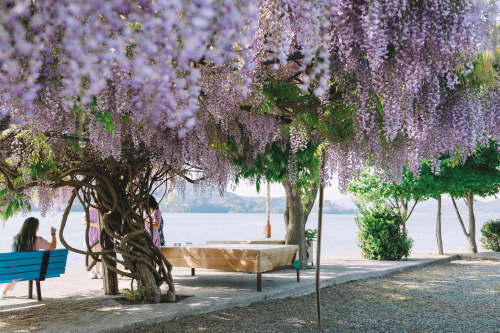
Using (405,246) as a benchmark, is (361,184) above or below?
above

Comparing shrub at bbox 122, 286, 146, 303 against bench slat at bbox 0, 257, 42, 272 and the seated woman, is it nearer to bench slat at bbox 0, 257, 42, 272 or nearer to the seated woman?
bench slat at bbox 0, 257, 42, 272

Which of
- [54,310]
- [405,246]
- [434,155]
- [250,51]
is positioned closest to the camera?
[250,51]

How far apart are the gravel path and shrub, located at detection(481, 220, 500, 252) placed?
7.06 m

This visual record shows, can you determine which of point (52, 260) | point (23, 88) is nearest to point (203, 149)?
point (52, 260)

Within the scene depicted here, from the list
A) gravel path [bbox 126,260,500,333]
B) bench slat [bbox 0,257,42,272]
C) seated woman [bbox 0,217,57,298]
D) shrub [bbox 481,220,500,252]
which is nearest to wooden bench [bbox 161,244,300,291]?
gravel path [bbox 126,260,500,333]

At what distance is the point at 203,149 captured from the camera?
5.18 metres

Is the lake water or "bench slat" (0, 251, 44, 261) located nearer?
"bench slat" (0, 251, 44, 261)

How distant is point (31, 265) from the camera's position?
518 cm

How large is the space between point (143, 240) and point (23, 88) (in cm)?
317

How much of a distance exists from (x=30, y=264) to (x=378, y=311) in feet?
14.2

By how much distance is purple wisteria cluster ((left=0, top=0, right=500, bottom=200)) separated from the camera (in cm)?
138

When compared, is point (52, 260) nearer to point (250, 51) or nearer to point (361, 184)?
point (250, 51)

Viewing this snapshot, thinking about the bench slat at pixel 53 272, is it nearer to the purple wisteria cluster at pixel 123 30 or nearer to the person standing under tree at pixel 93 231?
the person standing under tree at pixel 93 231

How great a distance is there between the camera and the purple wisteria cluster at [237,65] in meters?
1.38
